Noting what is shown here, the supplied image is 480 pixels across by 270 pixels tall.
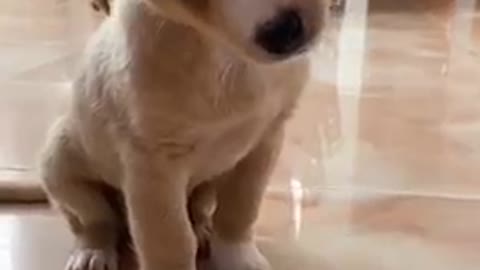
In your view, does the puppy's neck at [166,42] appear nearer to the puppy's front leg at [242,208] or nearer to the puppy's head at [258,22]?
the puppy's head at [258,22]

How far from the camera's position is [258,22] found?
1068 millimetres

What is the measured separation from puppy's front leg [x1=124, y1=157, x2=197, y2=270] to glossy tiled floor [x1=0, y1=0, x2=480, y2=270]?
25 centimetres

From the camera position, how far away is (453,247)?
1595mm

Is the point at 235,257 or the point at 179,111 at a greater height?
the point at 179,111

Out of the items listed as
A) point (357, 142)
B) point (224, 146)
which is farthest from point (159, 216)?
point (357, 142)

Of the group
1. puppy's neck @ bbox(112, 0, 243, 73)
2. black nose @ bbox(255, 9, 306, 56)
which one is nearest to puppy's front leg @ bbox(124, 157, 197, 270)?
puppy's neck @ bbox(112, 0, 243, 73)

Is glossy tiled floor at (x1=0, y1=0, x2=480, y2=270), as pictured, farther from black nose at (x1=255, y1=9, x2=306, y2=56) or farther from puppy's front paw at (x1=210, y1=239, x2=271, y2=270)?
black nose at (x1=255, y1=9, x2=306, y2=56)

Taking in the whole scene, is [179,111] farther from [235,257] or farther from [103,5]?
[235,257]

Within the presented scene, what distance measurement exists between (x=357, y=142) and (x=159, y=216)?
0.70m

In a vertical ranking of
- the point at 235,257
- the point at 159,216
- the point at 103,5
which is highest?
the point at 103,5

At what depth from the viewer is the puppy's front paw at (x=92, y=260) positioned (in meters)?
1.51

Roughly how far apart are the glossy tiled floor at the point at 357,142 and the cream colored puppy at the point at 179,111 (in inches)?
6.5

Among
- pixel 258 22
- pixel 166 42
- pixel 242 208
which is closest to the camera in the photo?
pixel 258 22

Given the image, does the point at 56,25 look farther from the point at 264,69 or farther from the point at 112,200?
the point at 264,69
